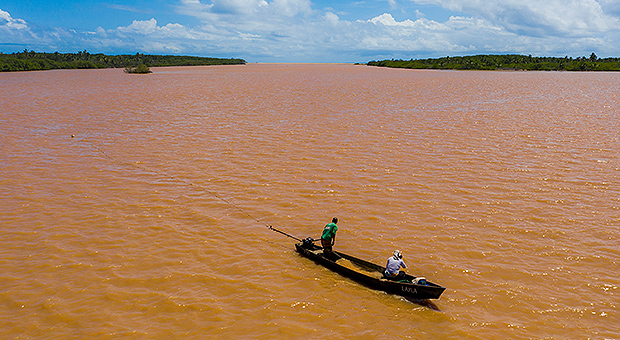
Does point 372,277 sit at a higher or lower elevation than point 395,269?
lower

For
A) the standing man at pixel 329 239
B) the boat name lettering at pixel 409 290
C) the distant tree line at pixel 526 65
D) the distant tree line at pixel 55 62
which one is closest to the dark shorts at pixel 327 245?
the standing man at pixel 329 239

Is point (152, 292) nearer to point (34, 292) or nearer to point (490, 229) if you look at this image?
point (34, 292)

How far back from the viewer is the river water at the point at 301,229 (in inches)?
→ 382

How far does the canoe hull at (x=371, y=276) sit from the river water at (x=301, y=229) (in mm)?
278

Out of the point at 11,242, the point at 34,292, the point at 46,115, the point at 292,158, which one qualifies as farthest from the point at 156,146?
the point at 46,115

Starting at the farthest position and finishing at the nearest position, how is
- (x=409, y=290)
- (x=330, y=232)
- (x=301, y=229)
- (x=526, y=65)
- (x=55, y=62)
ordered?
(x=55, y=62) → (x=526, y=65) → (x=301, y=229) → (x=330, y=232) → (x=409, y=290)

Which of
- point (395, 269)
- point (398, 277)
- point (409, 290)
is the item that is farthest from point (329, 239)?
point (409, 290)

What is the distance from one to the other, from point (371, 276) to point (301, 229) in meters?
4.54

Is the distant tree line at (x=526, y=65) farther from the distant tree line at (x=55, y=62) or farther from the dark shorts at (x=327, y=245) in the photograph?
the dark shorts at (x=327, y=245)

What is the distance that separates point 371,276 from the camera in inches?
424

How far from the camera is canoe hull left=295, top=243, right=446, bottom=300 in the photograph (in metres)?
9.86

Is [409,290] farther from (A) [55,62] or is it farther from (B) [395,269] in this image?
(A) [55,62]

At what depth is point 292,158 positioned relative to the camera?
2306cm

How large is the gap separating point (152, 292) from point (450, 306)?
28.7ft
